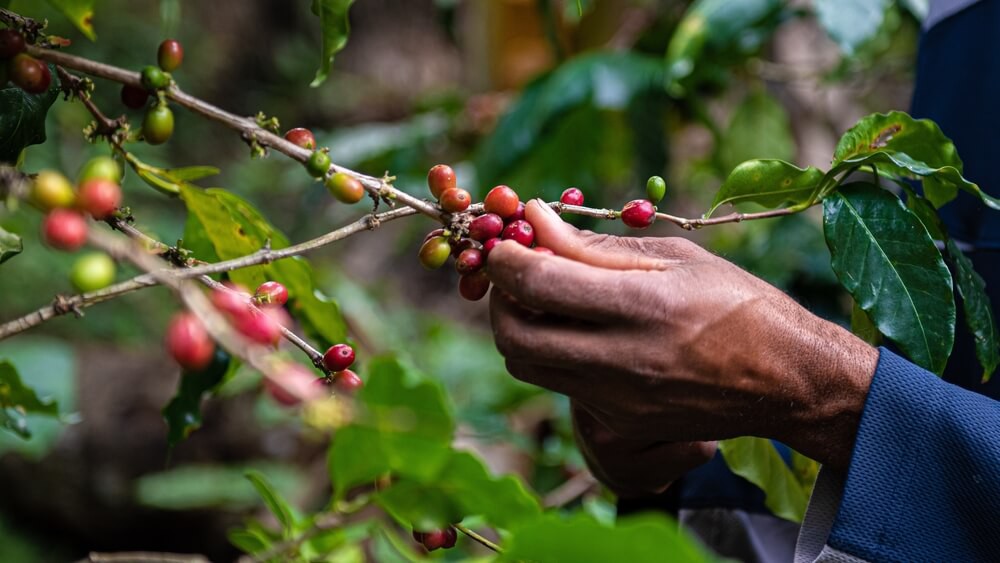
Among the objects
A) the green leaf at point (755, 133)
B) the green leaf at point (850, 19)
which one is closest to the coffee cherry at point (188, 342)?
the green leaf at point (850, 19)

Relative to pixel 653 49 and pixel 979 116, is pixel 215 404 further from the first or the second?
pixel 979 116

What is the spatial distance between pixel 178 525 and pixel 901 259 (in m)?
2.61

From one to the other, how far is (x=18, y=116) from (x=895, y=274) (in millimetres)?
724

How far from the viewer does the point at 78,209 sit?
431 mm

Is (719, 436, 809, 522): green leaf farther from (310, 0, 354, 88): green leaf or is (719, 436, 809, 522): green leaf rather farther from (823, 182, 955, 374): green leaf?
(310, 0, 354, 88): green leaf

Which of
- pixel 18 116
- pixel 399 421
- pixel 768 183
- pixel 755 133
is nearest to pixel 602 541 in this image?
pixel 399 421

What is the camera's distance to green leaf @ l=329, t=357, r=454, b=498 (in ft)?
1.36

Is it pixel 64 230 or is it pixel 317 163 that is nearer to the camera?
pixel 64 230

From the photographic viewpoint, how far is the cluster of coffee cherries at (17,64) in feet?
1.68

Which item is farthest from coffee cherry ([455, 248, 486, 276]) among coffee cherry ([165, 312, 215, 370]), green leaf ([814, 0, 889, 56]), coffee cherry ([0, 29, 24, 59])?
green leaf ([814, 0, 889, 56])

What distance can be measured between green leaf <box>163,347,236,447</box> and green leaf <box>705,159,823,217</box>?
1.63 feet

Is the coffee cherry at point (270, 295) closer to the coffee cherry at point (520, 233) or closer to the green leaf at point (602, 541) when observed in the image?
the coffee cherry at point (520, 233)

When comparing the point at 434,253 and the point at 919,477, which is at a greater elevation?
the point at 434,253

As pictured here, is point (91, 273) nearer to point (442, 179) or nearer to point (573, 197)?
point (442, 179)
